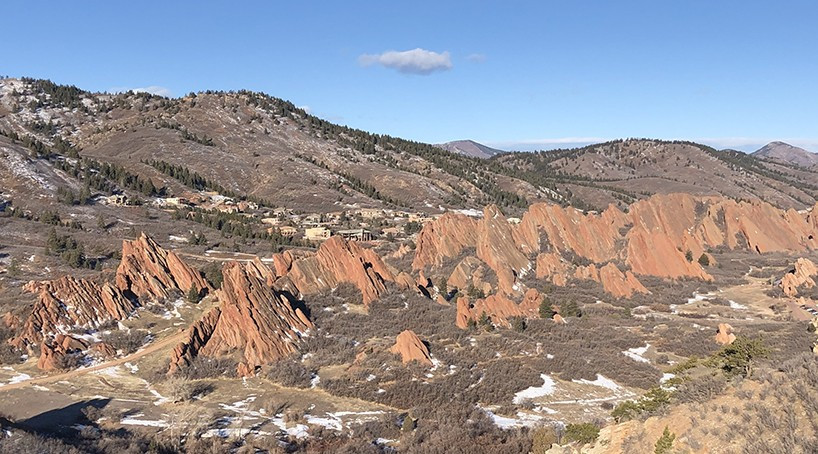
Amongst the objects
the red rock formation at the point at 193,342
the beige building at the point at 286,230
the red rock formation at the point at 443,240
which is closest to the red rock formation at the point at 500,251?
the red rock formation at the point at 443,240

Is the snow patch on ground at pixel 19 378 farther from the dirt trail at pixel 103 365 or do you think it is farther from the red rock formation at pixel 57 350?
the red rock formation at pixel 57 350

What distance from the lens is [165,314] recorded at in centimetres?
4331

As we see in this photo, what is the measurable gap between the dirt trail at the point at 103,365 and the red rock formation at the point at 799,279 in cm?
5824


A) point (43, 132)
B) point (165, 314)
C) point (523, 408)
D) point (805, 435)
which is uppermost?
point (43, 132)

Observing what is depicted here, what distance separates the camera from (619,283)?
58844 millimetres

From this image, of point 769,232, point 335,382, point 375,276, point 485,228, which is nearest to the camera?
point 335,382

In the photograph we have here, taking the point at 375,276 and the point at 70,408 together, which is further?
the point at 375,276

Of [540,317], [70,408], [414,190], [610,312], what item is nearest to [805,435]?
[70,408]

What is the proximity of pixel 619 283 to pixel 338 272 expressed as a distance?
30.3m

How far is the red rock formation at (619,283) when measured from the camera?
190 feet

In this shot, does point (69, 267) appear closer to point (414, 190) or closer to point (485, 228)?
point (485, 228)

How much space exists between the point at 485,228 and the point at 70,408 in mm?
50130

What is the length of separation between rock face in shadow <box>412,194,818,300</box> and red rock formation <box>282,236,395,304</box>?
13.3m

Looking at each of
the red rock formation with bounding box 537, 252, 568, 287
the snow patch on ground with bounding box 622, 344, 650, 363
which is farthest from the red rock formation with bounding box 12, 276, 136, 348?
the red rock formation with bounding box 537, 252, 568, 287
